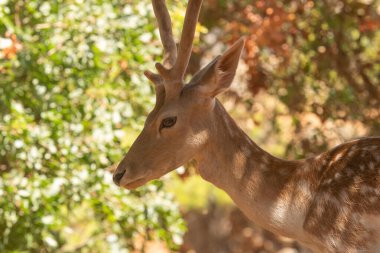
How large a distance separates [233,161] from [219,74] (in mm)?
501

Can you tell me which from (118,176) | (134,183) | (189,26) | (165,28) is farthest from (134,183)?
(165,28)

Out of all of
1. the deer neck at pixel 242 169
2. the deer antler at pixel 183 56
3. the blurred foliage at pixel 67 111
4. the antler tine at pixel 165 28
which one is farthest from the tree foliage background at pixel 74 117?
the deer neck at pixel 242 169

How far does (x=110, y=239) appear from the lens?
772cm

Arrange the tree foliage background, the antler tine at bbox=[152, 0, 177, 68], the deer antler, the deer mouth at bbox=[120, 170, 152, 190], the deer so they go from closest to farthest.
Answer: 1. the deer
2. the deer mouth at bbox=[120, 170, 152, 190]
3. the deer antler
4. the antler tine at bbox=[152, 0, 177, 68]
5. the tree foliage background

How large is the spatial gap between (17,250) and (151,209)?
1041 mm

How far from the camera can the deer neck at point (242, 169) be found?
5.52 meters

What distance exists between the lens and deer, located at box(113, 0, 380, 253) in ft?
17.2

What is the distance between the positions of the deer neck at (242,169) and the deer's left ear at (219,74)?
0.15 metres

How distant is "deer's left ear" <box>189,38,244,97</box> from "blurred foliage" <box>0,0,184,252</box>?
1.63 metres

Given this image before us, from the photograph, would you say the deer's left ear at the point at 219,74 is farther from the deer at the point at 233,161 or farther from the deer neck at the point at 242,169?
the deer neck at the point at 242,169

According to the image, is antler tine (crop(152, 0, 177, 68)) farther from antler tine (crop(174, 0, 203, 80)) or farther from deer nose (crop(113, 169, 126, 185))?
deer nose (crop(113, 169, 126, 185))

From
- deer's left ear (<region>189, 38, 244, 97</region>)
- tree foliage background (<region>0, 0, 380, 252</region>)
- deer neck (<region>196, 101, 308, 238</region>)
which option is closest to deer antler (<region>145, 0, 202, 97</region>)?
deer's left ear (<region>189, 38, 244, 97</region>)

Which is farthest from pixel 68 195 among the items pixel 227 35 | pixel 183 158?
pixel 227 35

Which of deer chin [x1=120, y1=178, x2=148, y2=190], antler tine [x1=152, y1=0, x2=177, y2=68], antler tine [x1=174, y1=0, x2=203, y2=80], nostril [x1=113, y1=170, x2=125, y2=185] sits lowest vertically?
deer chin [x1=120, y1=178, x2=148, y2=190]
